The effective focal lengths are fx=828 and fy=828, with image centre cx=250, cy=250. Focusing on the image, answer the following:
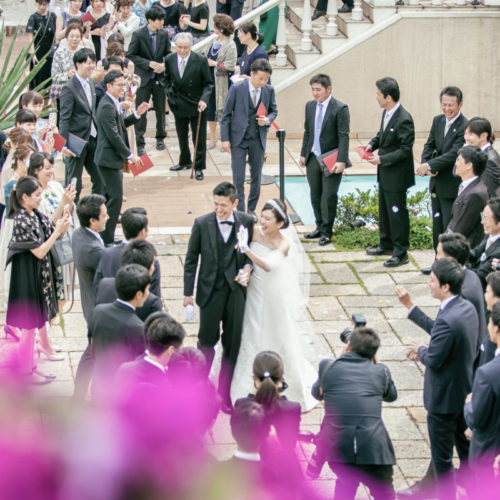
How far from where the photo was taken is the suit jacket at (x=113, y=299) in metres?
5.38

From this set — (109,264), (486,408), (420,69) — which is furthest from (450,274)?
(420,69)

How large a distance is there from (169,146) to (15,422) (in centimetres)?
1322

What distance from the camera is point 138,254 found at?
17.7 feet

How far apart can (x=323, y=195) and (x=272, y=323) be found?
147 inches

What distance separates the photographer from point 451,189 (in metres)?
8.80

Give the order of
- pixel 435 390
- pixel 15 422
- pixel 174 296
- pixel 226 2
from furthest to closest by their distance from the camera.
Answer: pixel 226 2 < pixel 174 296 < pixel 435 390 < pixel 15 422

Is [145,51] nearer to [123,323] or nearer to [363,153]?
[363,153]

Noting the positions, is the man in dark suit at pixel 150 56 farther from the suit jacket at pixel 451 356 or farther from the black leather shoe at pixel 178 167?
the suit jacket at pixel 451 356

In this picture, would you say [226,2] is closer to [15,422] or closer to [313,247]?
[313,247]

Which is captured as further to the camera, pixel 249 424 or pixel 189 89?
pixel 189 89

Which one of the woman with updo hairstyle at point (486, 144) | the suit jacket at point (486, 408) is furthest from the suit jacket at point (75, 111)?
the suit jacket at point (486, 408)

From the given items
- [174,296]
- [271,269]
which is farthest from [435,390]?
[174,296]

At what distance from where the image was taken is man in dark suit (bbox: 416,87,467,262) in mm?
8656

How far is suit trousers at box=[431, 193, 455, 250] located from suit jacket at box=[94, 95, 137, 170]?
3.46 m
